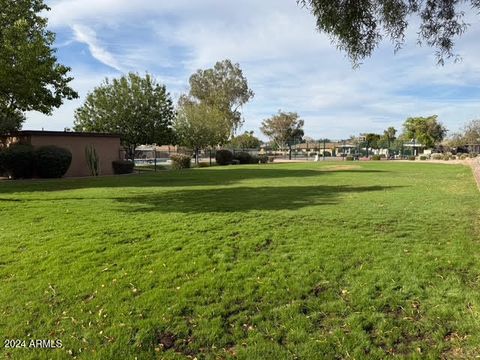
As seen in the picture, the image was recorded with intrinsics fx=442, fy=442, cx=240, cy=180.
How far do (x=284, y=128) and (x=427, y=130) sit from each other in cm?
2674

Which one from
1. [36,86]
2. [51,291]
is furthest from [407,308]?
[36,86]

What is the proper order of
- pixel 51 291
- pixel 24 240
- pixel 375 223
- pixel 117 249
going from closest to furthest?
1. pixel 51 291
2. pixel 117 249
3. pixel 24 240
4. pixel 375 223

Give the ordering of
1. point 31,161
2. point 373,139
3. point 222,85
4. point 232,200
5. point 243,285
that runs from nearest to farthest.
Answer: point 243,285, point 232,200, point 31,161, point 222,85, point 373,139

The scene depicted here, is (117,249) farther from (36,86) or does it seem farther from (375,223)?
(36,86)

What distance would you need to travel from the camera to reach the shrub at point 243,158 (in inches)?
1679

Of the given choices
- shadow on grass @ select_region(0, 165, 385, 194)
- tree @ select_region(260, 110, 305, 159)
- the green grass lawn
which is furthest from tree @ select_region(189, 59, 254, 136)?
the green grass lawn

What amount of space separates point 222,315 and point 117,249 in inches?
109

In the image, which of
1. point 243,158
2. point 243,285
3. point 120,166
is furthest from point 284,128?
point 243,285

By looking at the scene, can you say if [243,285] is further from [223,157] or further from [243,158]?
[243,158]

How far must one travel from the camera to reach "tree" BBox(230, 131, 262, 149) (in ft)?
301

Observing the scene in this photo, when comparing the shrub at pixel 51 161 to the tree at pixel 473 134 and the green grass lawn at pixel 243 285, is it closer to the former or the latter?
the green grass lawn at pixel 243 285

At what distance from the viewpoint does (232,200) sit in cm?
1234

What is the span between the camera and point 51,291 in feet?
17.4

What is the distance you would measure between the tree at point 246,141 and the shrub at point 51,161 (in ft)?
225
